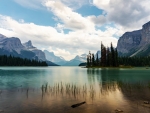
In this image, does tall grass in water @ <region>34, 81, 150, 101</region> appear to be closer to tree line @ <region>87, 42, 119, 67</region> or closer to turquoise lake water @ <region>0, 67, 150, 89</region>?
turquoise lake water @ <region>0, 67, 150, 89</region>

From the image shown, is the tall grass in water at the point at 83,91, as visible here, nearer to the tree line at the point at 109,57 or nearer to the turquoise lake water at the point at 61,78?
the turquoise lake water at the point at 61,78

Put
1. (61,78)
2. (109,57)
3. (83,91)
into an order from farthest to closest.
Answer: (109,57)
(61,78)
(83,91)

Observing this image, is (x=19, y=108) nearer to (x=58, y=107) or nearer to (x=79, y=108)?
(x=58, y=107)

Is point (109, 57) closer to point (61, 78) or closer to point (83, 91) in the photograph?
point (61, 78)

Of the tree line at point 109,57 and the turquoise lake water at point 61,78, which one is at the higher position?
the tree line at point 109,57

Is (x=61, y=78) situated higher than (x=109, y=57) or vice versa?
(x=109, y=57)

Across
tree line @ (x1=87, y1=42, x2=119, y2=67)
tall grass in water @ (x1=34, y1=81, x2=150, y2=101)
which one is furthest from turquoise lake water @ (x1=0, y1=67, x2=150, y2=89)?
tree line @ (x1=87, y1=42, x2=119, y2=67)

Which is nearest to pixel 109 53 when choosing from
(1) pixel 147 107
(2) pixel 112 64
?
(2) pixel 112 64

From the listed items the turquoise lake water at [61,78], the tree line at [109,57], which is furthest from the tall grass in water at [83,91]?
the tree line at [109,57]

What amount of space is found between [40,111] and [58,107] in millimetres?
2474

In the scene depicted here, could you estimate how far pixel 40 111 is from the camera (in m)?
16.6

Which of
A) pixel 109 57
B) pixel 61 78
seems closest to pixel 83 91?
pixel 61 78

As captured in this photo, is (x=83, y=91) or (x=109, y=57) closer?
(x=83, y=91)

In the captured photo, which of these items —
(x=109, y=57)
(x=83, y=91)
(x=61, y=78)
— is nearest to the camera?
(x=83, y=91)
